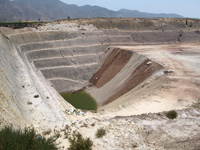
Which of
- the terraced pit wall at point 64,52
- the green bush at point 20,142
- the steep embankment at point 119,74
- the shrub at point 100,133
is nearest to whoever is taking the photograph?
the green bush at point 20,142

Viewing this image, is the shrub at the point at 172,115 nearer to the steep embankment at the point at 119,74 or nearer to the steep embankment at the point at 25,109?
the steep embankment at the point at 25,109

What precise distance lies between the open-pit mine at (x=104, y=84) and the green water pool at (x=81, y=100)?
2.82 feet

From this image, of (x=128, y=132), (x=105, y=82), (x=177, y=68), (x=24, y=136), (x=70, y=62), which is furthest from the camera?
(x=70, y=62)

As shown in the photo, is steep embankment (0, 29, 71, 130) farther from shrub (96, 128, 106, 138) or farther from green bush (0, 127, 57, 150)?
shrub (96, 128, 106, 138)

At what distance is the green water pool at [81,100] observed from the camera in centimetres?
2842

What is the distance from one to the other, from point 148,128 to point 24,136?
27.6 feet

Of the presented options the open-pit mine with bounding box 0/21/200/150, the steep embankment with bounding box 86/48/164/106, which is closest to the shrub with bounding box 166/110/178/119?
the open-pit mine with bounding box 0/21/200/150

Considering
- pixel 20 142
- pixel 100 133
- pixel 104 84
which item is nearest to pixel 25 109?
pixel 100 133

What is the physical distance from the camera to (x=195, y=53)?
3675 centimetres

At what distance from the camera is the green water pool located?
28423 millimetres

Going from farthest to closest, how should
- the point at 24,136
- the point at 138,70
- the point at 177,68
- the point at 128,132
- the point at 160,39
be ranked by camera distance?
the point at 160,39, the point at 138,70, the point at 177,68, the point at 128,132, the point at 24,136

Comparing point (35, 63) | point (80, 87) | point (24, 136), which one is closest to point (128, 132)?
point (24, 136)

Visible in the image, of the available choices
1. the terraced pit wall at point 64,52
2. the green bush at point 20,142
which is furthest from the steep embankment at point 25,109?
the terraced pit wall at point 64,52

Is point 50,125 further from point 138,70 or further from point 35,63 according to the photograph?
point 35,63
